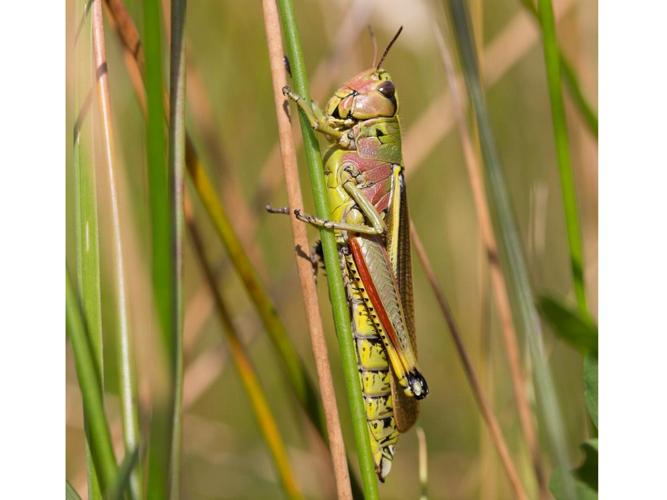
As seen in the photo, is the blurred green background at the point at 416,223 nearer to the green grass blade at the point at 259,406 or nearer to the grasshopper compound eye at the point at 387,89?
the green grass blade at the point at 259,406

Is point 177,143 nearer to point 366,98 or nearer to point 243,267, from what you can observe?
point 243,267

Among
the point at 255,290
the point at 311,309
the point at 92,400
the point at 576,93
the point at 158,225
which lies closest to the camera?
the point at 158,225

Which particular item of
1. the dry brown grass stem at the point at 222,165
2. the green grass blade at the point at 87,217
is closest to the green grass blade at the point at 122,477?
the green grass blade at the point at 87,217

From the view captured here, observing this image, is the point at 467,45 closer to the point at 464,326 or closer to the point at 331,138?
the point at 331,138

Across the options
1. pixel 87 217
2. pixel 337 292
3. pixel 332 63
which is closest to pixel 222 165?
pixel 332 63

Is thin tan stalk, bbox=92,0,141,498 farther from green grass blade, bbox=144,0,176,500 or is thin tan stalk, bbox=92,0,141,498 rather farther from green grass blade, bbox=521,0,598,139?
green grass blade, bbox=521,0,598,139

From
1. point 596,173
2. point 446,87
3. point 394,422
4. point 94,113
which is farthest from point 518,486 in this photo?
point 94,113
